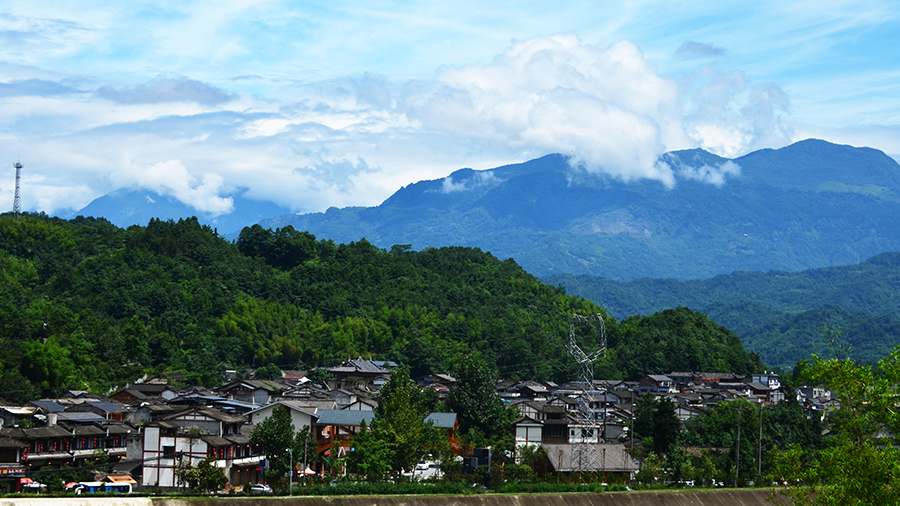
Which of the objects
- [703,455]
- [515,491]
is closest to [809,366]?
[515,491]

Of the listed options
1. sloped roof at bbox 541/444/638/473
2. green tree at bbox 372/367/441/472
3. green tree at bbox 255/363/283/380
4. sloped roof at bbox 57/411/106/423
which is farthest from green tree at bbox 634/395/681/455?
green tree at bbox 255/363/283/380

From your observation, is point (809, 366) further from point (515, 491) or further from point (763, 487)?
point (763, 487)

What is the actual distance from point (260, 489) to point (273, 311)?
6930 centimetres

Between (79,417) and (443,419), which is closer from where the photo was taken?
(79,417)

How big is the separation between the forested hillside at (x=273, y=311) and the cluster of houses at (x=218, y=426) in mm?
12753

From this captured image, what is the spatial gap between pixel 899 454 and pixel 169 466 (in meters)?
34.2

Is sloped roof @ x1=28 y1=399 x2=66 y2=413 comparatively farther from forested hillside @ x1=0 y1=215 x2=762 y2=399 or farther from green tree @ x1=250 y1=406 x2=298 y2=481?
green tree @ x1=250 y1=406 x2=298 y2=481

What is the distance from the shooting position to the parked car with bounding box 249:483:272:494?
144 ft

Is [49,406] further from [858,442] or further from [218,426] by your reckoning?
[858,442]

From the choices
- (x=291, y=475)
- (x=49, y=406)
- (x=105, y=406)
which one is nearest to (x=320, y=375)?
(x=105, y=406)

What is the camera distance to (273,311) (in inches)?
4496

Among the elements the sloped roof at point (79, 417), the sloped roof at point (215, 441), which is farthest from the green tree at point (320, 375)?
the sloped roof at point (215, 441)

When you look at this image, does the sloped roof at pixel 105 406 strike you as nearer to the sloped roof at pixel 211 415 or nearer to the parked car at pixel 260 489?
the sloped roof at pixel 211 415

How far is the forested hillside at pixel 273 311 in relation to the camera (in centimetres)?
9262
